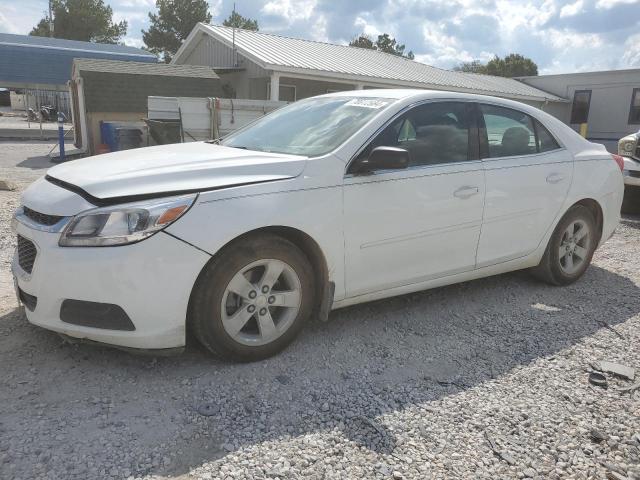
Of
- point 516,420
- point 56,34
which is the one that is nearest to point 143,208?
point 516,420

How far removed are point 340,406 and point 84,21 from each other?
66.1m

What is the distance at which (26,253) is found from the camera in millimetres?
3053

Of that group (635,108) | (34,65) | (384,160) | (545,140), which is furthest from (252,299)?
(34,65)

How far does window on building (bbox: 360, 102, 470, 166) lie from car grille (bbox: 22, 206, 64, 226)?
1888 mm

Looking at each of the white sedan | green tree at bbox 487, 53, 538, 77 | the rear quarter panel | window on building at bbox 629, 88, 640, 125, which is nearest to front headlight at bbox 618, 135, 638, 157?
the rear quarter panel

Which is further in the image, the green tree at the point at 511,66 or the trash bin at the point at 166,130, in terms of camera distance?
the green tree at the point at 511,66

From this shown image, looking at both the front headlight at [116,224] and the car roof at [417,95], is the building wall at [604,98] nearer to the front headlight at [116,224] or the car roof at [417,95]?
the car roof at [417,95]

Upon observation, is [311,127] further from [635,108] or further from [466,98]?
[635,108]

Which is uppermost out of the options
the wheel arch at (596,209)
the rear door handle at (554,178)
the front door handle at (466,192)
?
the rear door handle at (554,178)

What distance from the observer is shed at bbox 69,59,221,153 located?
16.4m

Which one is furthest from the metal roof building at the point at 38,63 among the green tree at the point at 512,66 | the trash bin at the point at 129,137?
the green tree at the point at 512,66

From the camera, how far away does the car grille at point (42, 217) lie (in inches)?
113

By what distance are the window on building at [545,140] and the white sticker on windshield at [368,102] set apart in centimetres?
158

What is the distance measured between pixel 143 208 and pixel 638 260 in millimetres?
5450
